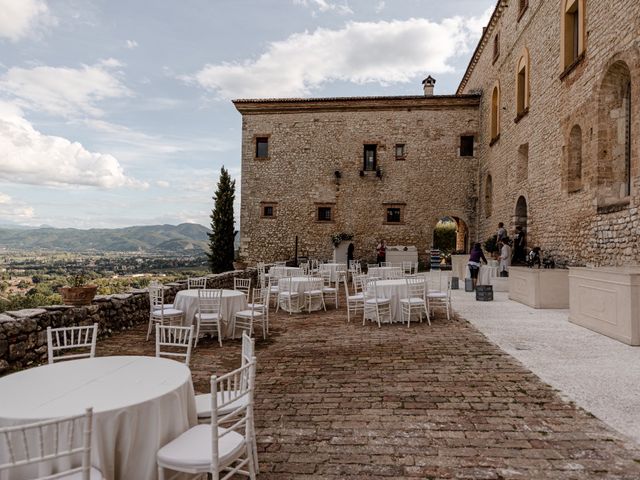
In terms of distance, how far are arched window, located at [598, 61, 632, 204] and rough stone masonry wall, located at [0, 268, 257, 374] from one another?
9.73 m

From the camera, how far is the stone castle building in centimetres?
920

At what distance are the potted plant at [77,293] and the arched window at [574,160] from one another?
10.9 m

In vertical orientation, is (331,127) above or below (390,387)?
above

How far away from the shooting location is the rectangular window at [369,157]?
21234 mm

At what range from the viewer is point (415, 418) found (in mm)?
3492

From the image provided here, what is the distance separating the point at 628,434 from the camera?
10.2 ft

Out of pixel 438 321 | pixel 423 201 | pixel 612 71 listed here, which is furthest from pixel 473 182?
pixel 438 321

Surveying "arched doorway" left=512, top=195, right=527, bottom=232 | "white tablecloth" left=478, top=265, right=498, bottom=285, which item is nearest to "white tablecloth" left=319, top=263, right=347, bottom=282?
"white tablecloth" left=478, top=265, right=498, bottom=285

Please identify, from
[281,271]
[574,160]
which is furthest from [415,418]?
[574,160]

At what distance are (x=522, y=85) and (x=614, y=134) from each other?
6599mm

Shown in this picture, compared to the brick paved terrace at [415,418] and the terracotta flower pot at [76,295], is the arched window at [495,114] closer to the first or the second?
the brick paved terrace at [415,418]

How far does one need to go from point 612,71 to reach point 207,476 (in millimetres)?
10472

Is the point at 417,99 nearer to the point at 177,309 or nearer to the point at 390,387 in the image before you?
the point at 177,309

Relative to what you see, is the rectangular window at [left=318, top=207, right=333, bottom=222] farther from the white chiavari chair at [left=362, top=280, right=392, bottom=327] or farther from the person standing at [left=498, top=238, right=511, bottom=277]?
the white chiavari chair at [left=362, top=280, right=392, bottom=327]
